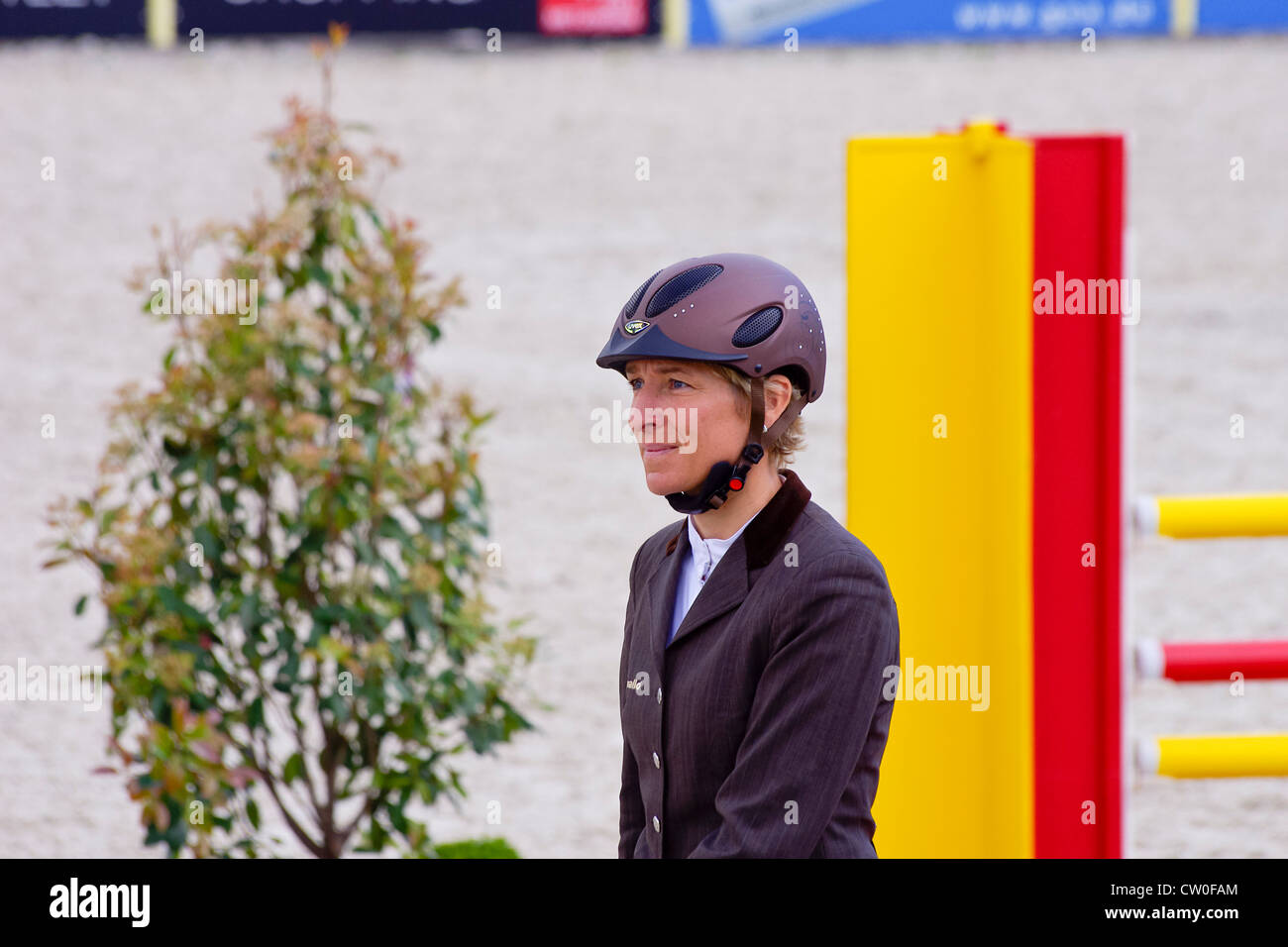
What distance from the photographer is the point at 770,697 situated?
1951 millimetres

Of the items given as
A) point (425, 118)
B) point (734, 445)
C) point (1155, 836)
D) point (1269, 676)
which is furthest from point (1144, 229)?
point (734, 445)

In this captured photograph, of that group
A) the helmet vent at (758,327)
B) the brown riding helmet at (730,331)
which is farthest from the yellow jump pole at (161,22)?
the helmet vent at (758,327)

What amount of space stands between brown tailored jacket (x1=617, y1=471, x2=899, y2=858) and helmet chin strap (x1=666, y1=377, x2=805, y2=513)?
0.07m

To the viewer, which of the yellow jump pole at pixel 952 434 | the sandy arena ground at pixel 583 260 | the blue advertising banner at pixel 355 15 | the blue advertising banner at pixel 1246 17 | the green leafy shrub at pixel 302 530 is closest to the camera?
the yellow jump pole at pixel 952 434

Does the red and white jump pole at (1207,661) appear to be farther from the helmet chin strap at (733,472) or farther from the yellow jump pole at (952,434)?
the helmet chin strap at (733,472)

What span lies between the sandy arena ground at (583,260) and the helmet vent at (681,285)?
3581 mm

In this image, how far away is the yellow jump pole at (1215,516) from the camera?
305 cm

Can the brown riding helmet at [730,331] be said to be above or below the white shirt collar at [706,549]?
above

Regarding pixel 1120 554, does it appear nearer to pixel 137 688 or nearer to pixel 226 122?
pixel 137 688

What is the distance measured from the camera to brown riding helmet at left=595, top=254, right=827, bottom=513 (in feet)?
7.05

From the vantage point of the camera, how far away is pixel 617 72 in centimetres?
1545
